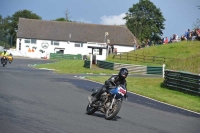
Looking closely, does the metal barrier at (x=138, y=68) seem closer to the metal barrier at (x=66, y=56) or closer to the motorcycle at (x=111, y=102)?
the motorcycle at (x=111, y=102)

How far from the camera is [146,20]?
118m

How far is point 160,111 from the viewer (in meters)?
18.1

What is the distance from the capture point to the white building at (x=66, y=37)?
102 m

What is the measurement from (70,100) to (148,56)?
39.4m

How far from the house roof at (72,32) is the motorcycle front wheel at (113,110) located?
89.2m

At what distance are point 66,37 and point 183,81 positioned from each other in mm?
76350

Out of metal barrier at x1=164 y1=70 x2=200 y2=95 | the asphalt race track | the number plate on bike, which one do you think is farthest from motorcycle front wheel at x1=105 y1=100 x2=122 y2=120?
metal barrier at x1=164 y1=70 x2=200 y2=95

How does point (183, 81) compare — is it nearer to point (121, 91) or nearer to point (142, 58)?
point (121, 91)

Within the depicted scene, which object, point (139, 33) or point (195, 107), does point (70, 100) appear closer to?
point (195, 107)

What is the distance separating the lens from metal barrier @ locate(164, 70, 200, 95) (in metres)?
26.4

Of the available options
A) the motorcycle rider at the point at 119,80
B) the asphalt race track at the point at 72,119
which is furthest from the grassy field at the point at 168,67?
the motorcycle rider at the point at 119,80

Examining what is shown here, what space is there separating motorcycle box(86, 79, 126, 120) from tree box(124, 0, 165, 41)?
101 meters

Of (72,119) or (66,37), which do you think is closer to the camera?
(72,119)

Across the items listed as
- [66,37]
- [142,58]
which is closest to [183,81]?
[142,58]
